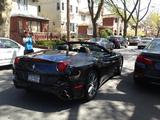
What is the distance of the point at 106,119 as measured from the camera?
6203mm

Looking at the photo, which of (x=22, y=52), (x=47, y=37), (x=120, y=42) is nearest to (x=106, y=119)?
(x=22, y=52)

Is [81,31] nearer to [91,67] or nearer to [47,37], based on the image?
[47,37]

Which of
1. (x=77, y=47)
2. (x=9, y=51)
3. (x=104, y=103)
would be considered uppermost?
(x=77, y=47)

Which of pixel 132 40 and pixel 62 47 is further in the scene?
pixel 132 40

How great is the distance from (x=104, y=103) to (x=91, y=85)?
551 millimetres

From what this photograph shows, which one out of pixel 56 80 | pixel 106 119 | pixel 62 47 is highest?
pixel 62 47

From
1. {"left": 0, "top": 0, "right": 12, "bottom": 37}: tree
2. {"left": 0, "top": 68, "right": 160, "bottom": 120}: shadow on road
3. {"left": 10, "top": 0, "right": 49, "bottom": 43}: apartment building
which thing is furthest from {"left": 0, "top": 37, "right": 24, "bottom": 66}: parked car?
{"left": 10, "top": 0, "right": 49, "bottom": 43}: apartment building

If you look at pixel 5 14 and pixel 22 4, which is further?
pixel 22 4

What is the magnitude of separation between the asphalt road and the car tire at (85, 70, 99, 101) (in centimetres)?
15

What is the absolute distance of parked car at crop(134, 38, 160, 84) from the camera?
27.6ft

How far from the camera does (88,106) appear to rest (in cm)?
707

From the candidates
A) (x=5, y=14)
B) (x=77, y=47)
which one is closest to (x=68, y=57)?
(x=77, y=47)

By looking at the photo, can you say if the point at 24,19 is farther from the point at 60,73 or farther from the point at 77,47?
the point at 60,73

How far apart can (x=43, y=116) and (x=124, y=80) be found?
482cm
